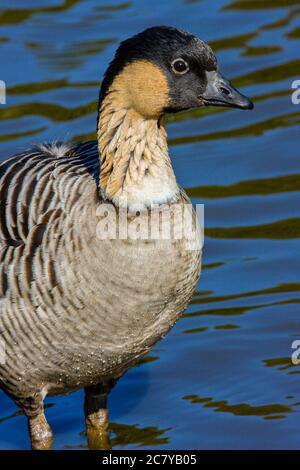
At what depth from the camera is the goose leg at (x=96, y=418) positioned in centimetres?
1023

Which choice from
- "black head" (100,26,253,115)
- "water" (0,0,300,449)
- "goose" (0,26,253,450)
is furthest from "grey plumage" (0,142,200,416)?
"water" (0,0,300,449)

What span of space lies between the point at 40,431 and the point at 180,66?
2986 millimetres

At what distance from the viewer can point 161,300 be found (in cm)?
895

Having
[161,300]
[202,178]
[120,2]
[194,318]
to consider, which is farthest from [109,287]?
[120,2]

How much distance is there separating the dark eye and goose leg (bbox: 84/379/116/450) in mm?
2721

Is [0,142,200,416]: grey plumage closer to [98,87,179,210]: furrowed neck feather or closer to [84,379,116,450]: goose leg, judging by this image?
[98,87,179,210]: furrowed neck feather

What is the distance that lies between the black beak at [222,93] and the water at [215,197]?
2.56 metres

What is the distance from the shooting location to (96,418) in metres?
10.3

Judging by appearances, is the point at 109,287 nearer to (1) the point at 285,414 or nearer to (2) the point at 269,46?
(1) the point at 285,414

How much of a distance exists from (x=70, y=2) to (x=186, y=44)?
9474 mm

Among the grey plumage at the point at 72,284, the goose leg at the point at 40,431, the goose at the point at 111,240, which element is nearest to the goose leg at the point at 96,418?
the goose leg at the point at 40,431

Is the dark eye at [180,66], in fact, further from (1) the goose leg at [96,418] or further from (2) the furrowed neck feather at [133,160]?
(1) the goose leg at [96,418]

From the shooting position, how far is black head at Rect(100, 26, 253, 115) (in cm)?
880

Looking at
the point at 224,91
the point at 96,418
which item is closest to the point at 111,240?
the point at 224,91
